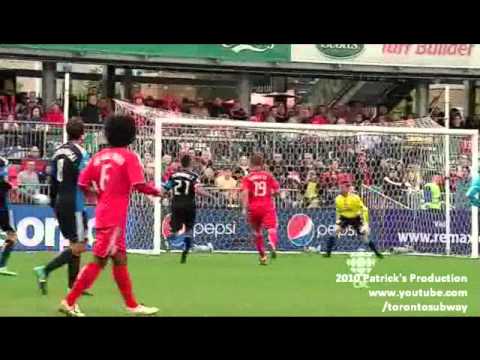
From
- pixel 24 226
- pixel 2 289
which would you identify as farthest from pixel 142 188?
pixel 24 226

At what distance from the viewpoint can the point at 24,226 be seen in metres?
20.2

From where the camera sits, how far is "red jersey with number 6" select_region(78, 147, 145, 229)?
9680mm

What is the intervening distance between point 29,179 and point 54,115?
3.37m

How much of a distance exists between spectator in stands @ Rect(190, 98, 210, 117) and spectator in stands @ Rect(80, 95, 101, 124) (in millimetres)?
3102

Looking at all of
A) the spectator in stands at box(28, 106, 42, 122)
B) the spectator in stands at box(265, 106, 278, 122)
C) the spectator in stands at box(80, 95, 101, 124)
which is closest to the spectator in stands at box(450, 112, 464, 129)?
the spectator in stands at box(265, 106, 278, 122)

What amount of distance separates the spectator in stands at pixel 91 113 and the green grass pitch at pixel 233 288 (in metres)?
6.63

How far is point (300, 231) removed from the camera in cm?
2269

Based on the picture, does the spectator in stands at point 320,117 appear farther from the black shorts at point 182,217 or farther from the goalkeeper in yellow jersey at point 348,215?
the black shorts at point 182,217

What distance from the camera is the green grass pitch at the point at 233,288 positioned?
34.3 ft

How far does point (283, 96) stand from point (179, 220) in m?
12.6

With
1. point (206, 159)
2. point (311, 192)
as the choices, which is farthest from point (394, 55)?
point (206, 159)

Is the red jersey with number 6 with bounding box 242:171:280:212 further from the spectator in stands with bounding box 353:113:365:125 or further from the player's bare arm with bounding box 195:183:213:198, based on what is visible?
the spectator in stands with bounding box 353:113:365:125

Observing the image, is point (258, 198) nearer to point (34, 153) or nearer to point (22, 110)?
point (34, 153)

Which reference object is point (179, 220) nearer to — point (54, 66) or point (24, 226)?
point (24, 226)
